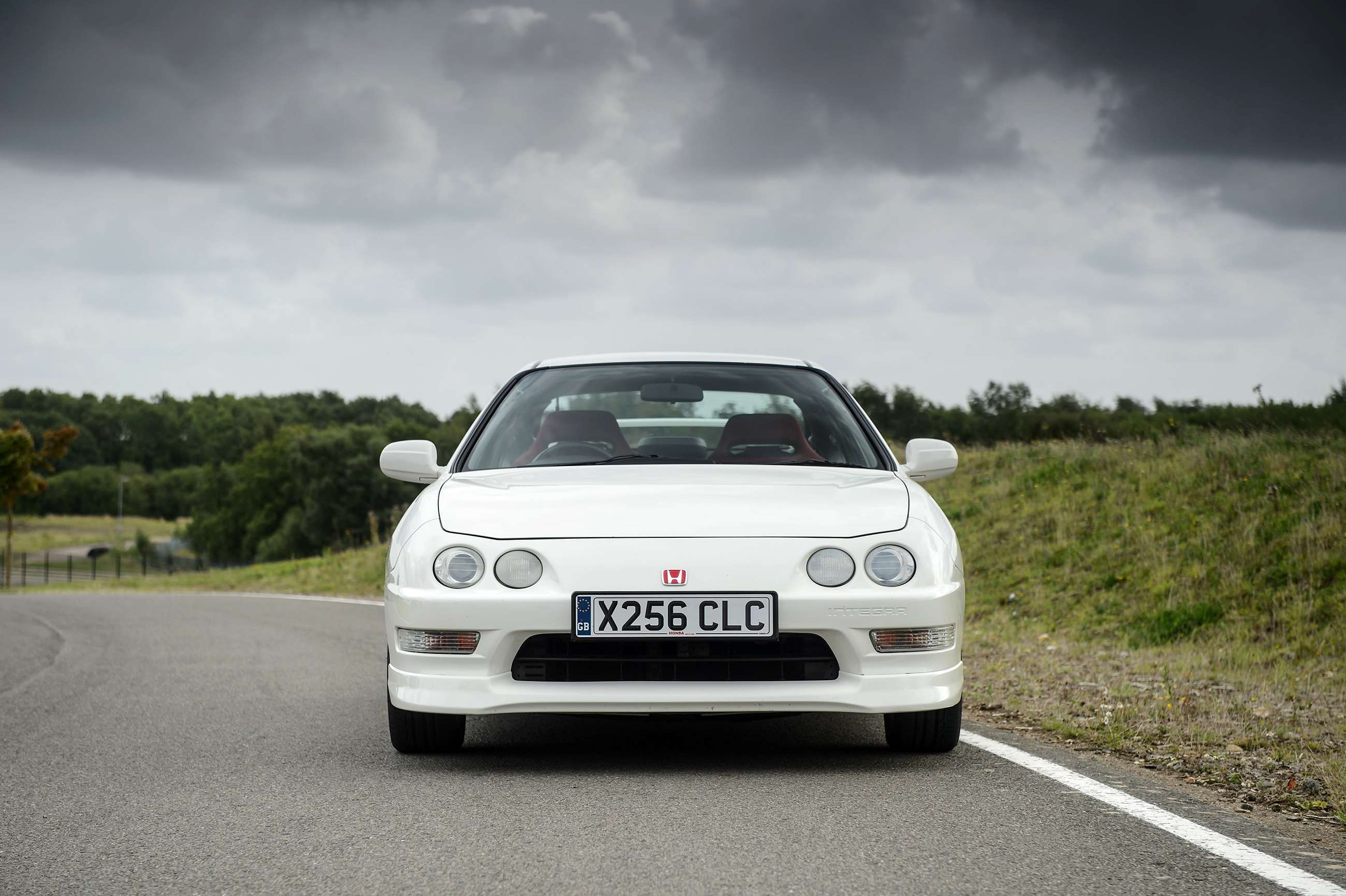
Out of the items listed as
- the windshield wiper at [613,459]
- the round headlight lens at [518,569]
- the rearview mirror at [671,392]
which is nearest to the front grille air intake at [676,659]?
the round headlight lens at [518,569]

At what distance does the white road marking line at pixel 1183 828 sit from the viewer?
3.13m

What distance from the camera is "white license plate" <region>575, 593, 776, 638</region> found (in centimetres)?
421

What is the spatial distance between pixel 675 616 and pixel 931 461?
65.2 inches

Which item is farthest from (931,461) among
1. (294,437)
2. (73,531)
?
(73,531)

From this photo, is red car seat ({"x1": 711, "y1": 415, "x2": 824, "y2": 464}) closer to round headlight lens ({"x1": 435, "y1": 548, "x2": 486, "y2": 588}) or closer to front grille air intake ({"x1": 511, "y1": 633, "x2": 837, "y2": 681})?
front grille air intake ({"x1": 511, "y1": 633, "x2": 837, "y2": 681})

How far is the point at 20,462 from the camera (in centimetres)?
3869

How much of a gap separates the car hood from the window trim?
47 centimetres

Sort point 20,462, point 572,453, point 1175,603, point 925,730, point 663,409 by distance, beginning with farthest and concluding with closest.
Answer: point 20,462 < point 1175,603 < point 663,409 < point 572,453 < point 925,730

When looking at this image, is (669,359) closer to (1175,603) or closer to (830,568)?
(830,568)

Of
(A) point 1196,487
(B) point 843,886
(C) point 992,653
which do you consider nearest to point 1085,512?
(A) point 1196,487

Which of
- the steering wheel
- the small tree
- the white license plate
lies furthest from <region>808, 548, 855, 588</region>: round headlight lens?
the small tree

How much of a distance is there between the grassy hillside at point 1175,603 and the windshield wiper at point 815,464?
1390mm

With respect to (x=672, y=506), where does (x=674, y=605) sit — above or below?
below

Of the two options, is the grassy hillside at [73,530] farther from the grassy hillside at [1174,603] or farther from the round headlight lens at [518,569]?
the round headlight lens at [518,569]
